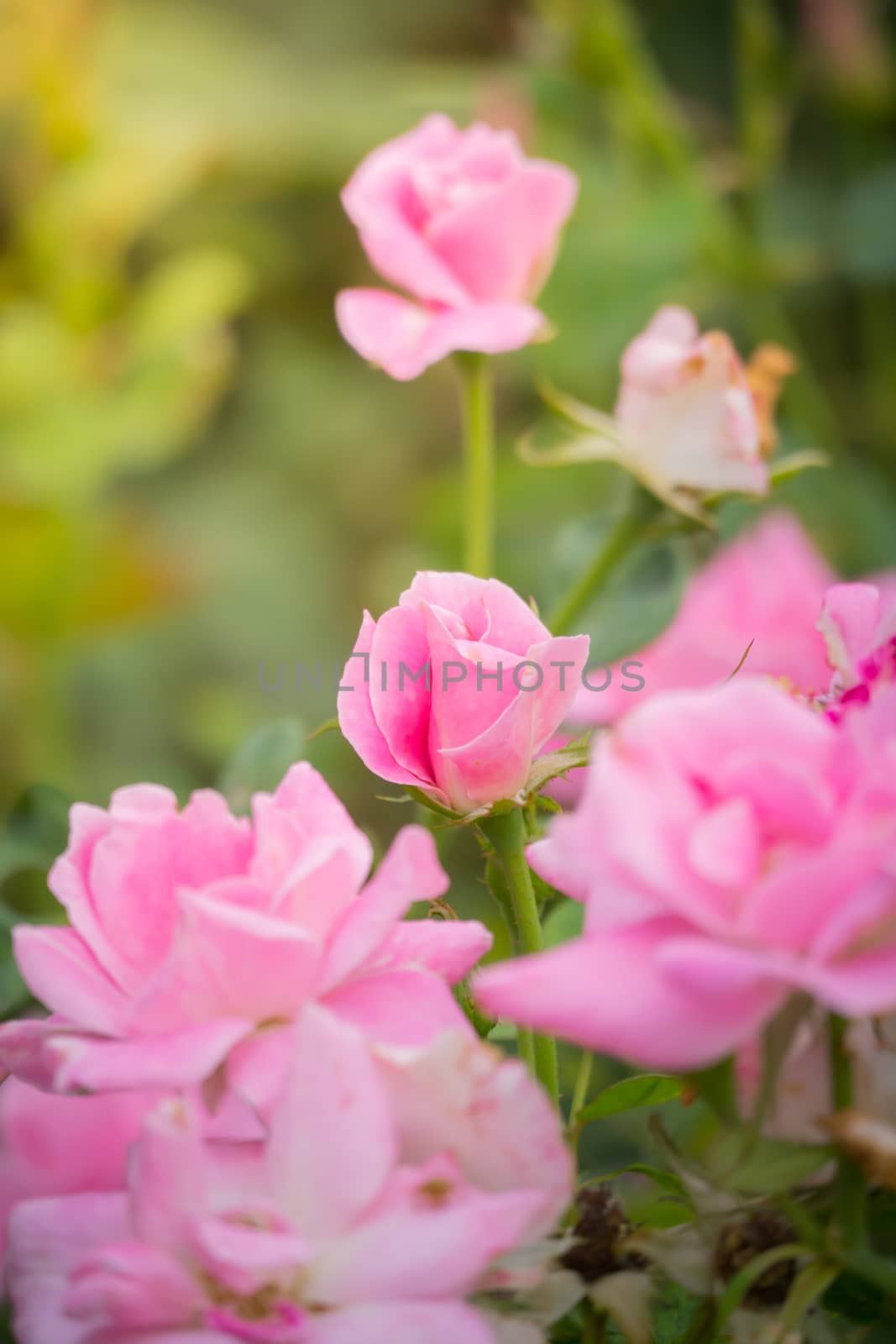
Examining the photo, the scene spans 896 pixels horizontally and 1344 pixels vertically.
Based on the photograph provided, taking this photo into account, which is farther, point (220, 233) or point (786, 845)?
point (220, 233)

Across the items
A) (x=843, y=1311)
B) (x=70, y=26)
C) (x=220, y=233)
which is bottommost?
(x=843, y=1311)

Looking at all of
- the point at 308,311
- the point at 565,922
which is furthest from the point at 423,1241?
the point at 308,311

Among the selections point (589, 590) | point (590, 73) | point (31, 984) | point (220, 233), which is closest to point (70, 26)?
point (220, 233)

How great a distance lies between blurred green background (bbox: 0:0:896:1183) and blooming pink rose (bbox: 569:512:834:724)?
28 millimetres

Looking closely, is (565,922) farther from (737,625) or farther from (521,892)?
(737,625)

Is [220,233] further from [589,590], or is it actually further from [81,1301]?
[81,1301]

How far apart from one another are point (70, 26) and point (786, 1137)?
3.09ft

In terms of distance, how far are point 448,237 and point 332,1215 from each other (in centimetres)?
25

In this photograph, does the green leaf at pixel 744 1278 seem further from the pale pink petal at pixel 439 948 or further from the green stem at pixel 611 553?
the green stem at pixel 611 553

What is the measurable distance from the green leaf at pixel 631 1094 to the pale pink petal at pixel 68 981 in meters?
0.09

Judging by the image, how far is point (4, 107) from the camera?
3.04ft

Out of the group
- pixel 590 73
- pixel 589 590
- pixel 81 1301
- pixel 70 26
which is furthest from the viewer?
pixel 70 26

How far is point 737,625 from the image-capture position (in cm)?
47

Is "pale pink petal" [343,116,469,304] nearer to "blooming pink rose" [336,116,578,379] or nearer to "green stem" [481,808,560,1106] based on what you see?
"blooming pink rose" [336,116,578,379]
